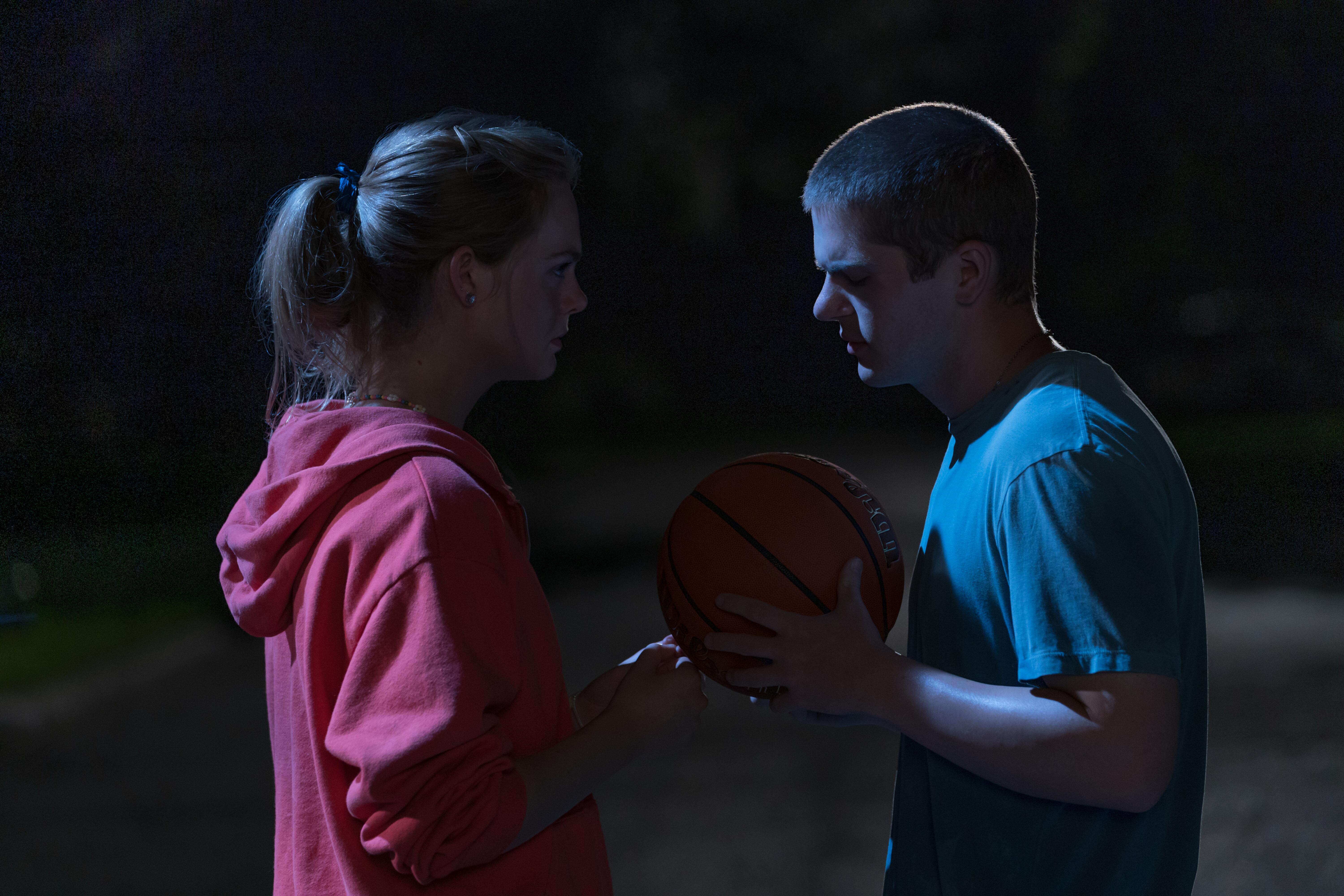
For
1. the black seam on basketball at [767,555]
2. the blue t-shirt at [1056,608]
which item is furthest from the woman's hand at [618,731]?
the blue t-shirt at [1056,608]

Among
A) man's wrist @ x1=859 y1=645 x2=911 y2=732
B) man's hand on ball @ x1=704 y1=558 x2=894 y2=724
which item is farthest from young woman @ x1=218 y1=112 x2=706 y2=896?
man's wrist @ x1=859 y1=645 x2=911 y2=732

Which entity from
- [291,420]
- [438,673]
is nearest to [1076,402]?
[438,673]

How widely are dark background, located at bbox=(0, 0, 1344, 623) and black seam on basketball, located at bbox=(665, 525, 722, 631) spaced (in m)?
5.95

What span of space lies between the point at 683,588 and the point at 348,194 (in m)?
0.58

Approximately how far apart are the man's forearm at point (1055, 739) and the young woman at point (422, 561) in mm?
304

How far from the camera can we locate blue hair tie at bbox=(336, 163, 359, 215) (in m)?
1.16

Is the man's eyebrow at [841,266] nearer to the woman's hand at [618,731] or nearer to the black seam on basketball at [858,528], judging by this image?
the black seam on basketball at [858,528]

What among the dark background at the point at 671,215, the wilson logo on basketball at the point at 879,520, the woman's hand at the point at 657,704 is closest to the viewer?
the woman's hand at the point at 657,704

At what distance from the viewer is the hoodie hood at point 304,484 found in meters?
0.98

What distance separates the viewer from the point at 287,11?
756cm

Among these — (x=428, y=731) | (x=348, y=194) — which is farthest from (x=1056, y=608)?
(x=348, y=194)

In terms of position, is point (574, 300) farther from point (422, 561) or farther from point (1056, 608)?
point (1056, 608)

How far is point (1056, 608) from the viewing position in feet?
2.98

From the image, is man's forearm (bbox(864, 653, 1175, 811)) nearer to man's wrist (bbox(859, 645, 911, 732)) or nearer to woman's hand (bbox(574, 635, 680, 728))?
man's wrist (bbox(859, 645, 911, 732))
